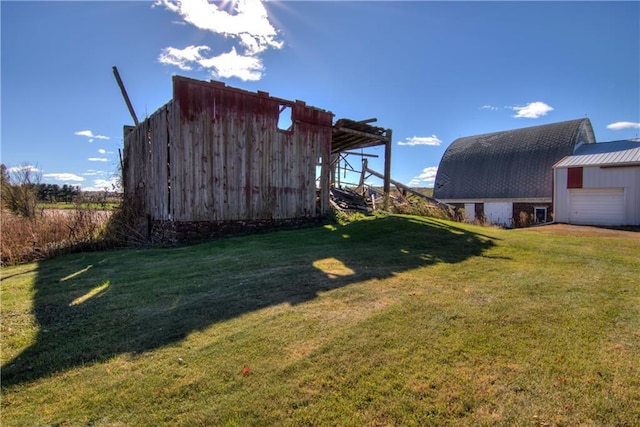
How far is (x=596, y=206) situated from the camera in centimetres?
1734

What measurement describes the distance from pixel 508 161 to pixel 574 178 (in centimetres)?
793

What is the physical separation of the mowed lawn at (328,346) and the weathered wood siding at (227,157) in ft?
13.8

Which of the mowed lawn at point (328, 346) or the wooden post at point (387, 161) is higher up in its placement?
the wooden post at point (387, 161)

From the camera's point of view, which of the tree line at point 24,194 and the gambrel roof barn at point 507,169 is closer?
the tree line at point 24,194

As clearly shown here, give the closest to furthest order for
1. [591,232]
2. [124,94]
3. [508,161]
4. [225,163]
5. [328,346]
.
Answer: [328,346] → [225,163] → [124,94] → [591,232] → [508,161]

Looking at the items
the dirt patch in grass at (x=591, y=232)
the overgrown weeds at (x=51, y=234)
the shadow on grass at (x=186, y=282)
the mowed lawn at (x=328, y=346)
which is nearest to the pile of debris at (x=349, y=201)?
the shadow on grass at (x=186, y=282)

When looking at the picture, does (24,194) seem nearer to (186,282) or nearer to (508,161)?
(186,282)

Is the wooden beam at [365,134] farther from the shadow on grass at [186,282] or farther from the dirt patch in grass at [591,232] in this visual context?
the dirt patch in grass at [591,232]

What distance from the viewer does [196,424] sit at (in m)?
2.27

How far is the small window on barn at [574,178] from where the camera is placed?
17.8 m

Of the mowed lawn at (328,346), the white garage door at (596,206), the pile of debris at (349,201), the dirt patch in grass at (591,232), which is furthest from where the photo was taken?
the white garage door at (596,206)

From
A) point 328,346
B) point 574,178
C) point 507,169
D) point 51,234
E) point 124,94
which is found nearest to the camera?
point 328,346

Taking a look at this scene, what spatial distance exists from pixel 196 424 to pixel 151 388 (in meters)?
0.60

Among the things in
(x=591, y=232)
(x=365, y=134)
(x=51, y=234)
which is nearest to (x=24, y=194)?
(x=51, y=234)
